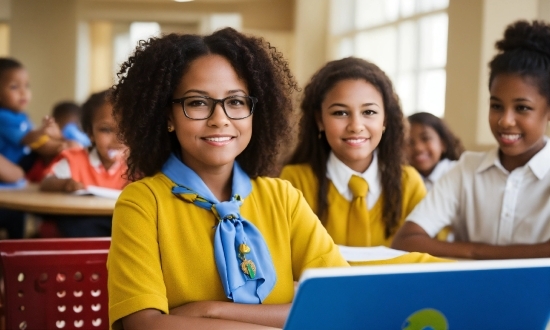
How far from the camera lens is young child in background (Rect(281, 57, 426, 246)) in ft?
6.97

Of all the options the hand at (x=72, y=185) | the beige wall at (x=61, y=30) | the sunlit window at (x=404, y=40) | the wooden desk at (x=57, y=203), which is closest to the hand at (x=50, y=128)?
the hand at (x=72, y=185)

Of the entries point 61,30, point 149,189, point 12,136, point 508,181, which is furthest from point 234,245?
point 61,30

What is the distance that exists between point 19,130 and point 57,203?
5.59 ft

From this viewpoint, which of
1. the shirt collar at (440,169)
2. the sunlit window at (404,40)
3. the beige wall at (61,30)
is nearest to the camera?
the shirt collar at (440,169)

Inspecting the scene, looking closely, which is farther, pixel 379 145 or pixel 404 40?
pixel 404 40

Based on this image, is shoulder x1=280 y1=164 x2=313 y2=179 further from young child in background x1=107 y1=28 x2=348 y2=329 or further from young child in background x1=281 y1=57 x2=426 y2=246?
young child in background x1=107 y1=28 x2=348 y2=329

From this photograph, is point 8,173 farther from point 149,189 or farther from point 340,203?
point 149,189

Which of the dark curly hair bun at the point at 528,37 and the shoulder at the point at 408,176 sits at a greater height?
the dark curly hair bun at the point at 528,37

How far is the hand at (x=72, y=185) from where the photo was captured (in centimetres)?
311

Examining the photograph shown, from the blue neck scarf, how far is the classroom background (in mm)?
383

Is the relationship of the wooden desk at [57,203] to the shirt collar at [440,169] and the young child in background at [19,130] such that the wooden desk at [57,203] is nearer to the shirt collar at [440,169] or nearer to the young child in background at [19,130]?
the young child in background at [19,130]

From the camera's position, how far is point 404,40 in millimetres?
5688

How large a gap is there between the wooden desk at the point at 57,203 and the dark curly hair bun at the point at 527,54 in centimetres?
146

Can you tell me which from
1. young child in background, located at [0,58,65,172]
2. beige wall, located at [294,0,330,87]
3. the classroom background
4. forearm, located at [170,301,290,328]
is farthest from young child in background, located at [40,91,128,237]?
beige wall, located at [294,0,330,87]
